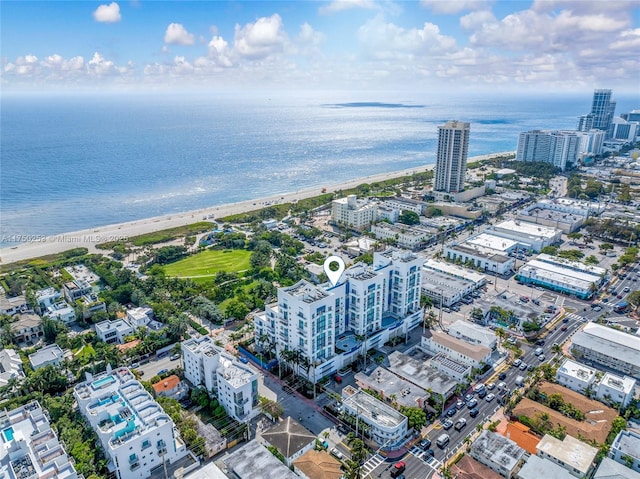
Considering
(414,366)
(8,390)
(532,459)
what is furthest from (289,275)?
(532,459)

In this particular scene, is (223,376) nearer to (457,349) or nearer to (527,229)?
(457,349)

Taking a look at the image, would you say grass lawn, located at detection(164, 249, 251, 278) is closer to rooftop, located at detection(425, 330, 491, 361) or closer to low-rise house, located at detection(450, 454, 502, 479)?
rooftop, located at detection(425, 330, 491, 361)

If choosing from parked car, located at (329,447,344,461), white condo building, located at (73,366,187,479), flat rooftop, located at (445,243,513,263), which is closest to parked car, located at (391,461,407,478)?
parked car, located at (329,447,344,461)

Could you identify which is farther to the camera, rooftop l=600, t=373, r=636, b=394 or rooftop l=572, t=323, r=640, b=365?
rooftop l=572, t=323, r=640, b=365

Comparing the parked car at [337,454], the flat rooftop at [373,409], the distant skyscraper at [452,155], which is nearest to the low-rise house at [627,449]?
the flat rooftop at [373,409]

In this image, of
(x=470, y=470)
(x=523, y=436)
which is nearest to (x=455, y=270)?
(x=523, y=436)

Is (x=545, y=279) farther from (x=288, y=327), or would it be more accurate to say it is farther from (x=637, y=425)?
(x=288, y=327)
